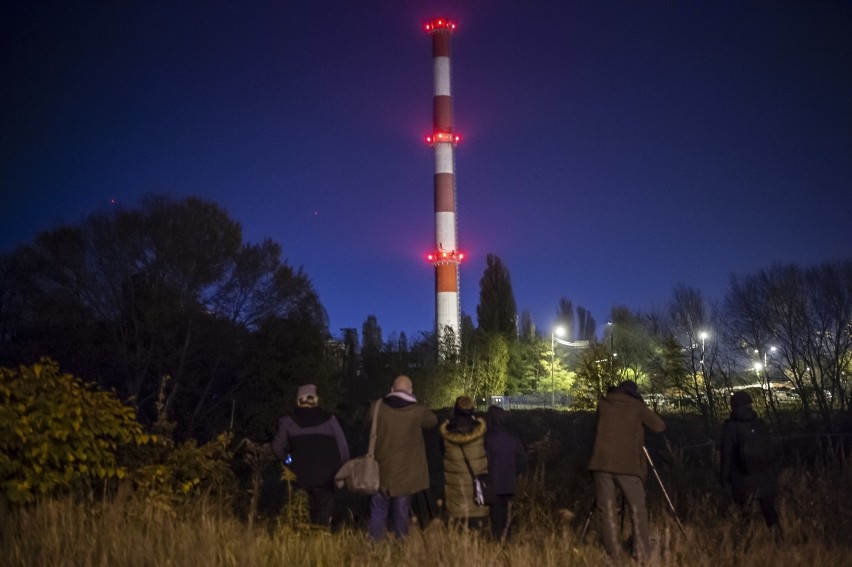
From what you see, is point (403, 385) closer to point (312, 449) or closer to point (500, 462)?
point (312, 449)

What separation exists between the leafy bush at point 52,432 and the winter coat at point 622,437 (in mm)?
4251

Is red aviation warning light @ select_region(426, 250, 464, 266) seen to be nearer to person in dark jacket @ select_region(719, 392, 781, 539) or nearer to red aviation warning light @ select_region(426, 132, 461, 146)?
red aviation warning light @ select_region(426, 132, 461, 146)

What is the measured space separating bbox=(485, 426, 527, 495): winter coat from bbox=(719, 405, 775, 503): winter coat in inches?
78.5

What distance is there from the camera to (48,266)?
38.4m

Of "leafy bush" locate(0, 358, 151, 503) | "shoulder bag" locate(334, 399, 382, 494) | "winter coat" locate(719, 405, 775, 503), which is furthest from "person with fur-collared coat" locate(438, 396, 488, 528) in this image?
A: "leafy bush" locate(0, 358, 151, 503)

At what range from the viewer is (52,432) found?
27.1ft

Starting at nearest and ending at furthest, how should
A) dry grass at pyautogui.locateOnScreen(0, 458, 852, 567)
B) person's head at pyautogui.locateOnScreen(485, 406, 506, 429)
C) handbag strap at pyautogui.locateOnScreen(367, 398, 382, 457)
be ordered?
1. dry grass at pyautogui.locateOnScreen(0, 458, 852, 567)
2. handbag strap at pyautogui.locateOnScreen(367, 398, 382, 457)
3. person's head at pyautogui.locateOnScreen(485, 406, 506, 429)

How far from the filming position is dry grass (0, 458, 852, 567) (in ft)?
20.1

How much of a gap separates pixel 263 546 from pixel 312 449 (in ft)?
6.92

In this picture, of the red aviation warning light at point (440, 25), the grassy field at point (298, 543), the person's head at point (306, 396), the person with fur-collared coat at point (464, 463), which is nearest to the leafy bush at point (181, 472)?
the grassy field at point (298, 543)

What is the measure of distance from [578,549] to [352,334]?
45.9 metres

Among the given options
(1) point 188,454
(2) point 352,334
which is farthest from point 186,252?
(1) point 188,454

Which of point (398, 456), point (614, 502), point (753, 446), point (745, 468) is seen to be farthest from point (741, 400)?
point (398, 456)

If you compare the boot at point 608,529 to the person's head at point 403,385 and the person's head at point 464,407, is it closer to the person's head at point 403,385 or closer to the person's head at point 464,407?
the person's head at point 464,407
